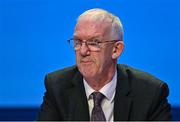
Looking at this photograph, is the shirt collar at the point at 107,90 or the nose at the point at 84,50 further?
the shirt collar at the point at 107,90

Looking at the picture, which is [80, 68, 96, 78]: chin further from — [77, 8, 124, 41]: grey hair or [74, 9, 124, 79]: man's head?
[77, 8, 124, 41]: grey hair

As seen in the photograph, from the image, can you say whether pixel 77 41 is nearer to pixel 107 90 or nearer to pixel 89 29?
pixel 89 29

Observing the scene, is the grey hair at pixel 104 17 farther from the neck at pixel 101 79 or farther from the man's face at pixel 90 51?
the neck at pixel 101 79

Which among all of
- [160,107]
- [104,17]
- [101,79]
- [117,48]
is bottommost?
[160,107]

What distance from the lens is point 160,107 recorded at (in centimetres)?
159

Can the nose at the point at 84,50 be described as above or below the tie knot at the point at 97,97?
above

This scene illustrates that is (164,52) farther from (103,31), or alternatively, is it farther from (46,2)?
(103,31)

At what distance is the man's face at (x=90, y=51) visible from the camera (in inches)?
59.1

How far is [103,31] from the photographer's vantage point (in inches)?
59.9

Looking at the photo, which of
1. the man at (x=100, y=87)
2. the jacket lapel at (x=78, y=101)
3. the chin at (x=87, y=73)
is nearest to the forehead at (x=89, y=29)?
the man at (x=100, y=87)

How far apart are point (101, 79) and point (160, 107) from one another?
26 cm

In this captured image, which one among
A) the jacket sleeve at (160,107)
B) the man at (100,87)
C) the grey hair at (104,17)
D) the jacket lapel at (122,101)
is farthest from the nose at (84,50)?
the jacket sleeve at (160,107)

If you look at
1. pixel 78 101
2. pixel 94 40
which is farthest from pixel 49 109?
pixel 94 40

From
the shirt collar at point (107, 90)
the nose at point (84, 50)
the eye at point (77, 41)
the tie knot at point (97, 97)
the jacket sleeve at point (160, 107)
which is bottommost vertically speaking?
the jacket sleeve at point (160, 107)
